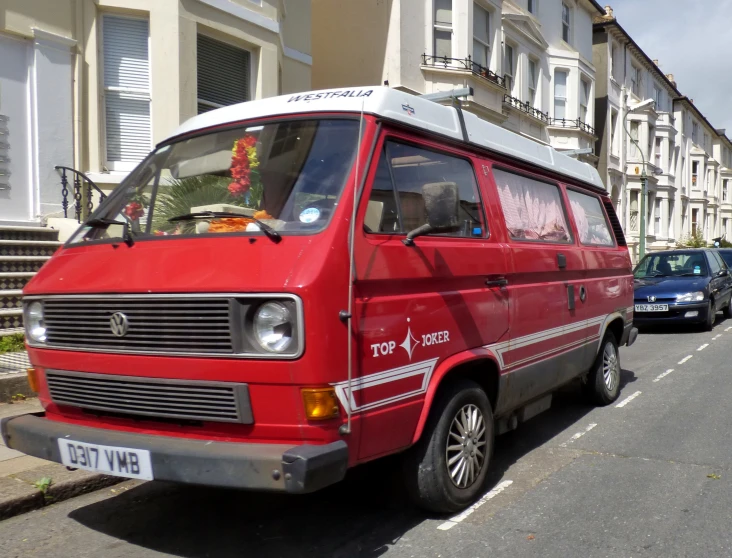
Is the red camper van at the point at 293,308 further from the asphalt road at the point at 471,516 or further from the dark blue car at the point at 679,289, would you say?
the dark blue car at the point at 679,289

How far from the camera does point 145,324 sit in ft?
11.8

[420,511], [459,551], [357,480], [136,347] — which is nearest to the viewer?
[136,347]

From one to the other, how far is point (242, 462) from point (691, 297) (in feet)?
39.6

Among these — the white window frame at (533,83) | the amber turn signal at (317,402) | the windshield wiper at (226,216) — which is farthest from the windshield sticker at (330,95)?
the white window frame at (533,83)

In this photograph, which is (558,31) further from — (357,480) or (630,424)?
(357,480)

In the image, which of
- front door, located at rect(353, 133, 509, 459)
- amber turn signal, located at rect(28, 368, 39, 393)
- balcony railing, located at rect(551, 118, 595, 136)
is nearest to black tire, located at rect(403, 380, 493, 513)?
front door, located at rect(353, 133, 509, 459)

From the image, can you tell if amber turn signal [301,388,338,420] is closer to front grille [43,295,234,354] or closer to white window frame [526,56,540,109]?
front grille [43,295,234,354]

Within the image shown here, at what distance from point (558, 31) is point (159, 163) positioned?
2429cm

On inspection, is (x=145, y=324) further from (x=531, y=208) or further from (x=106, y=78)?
(x=106, y=78)

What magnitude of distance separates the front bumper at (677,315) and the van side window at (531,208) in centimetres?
784

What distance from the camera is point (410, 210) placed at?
4090 mm

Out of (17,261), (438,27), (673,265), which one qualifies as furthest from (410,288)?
(438,27)

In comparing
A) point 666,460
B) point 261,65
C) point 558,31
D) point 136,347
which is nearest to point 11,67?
point 261,65

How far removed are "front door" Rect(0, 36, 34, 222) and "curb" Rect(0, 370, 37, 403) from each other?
142 inches
